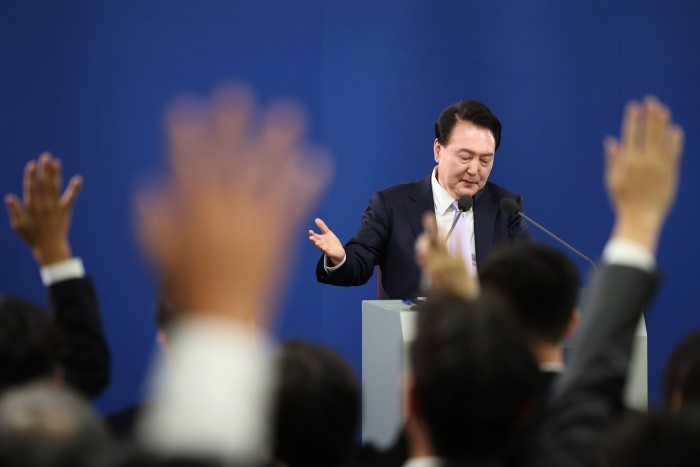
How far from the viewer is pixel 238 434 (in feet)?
2.82

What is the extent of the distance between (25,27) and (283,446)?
423 centimetres

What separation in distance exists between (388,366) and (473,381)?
6.89 feet

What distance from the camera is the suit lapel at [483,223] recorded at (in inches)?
153

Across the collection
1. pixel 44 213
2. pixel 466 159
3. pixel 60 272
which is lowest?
pixel 60 272

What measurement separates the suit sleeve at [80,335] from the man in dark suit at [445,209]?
2207 mm

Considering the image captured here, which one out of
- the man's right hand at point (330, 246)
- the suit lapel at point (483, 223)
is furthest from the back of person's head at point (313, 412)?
the suit lapel at point (483, 223)

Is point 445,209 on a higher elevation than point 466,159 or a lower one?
lower

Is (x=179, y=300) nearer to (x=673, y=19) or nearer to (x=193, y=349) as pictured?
(x=193, y=349)

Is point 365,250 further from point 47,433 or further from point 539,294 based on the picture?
point 47,433

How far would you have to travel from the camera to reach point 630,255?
4.08 ft

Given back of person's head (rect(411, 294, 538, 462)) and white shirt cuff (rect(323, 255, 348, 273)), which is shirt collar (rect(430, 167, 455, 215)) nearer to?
white shirt cuff (rect(323, 255, 348, 273))

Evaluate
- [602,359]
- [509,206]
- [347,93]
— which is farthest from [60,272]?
[347,93]

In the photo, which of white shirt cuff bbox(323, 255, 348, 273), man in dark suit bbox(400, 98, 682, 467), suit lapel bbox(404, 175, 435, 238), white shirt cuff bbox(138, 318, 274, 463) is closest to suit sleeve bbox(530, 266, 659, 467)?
man in dark suit bbox(400, 98, 682, 467)

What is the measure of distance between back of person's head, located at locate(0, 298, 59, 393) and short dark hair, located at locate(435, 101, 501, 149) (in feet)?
9.01
